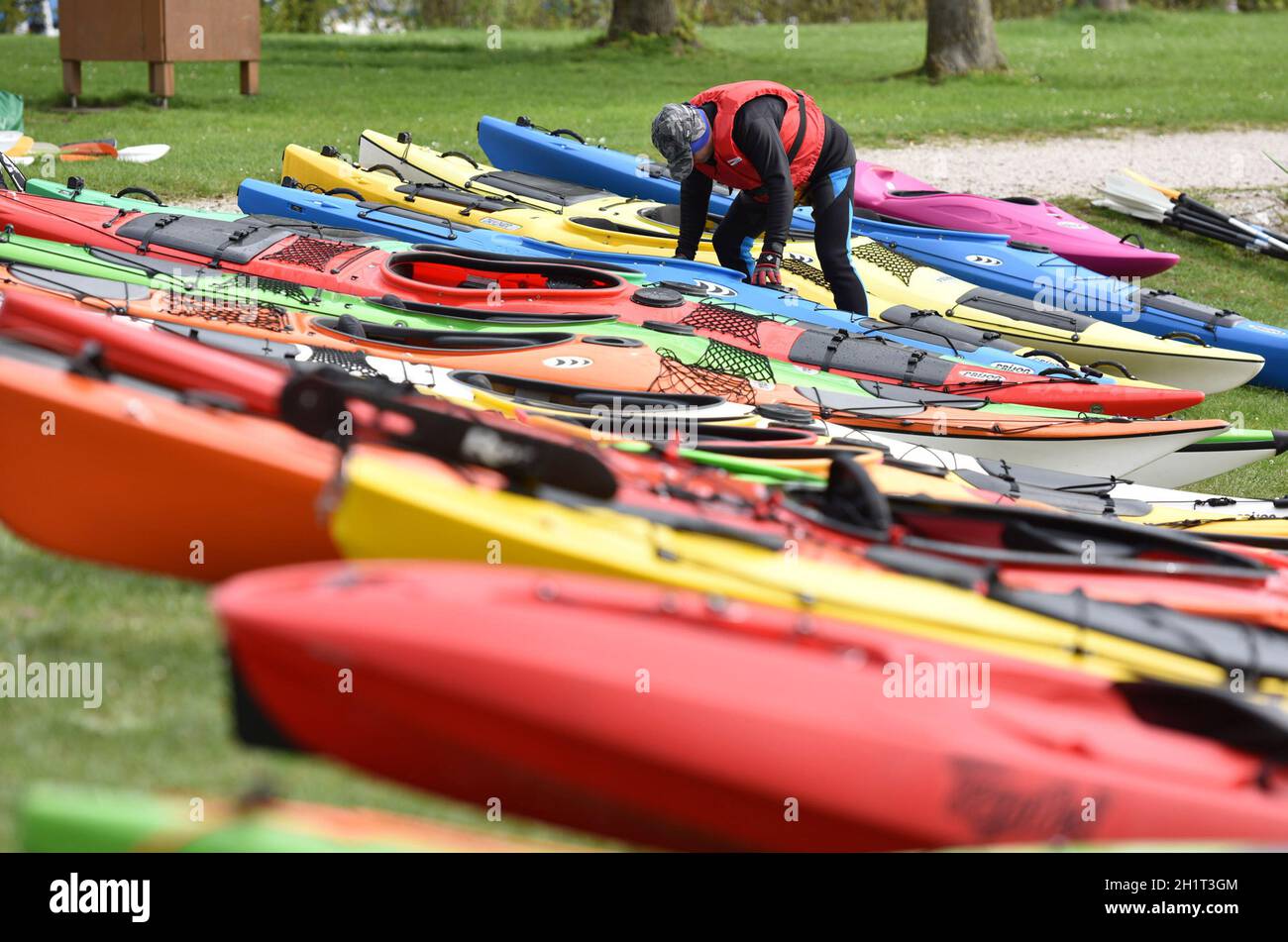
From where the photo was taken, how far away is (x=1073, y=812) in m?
2.68

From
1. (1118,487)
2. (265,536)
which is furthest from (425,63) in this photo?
(265,536)

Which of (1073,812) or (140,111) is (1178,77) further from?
(1073,812)

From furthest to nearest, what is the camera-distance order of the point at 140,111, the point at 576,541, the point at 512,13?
the point at 512,13 < the point at 140,111 < the point at 576,541

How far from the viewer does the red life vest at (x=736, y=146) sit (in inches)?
232

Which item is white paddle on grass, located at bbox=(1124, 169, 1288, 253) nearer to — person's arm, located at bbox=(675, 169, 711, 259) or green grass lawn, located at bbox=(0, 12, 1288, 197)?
green grass lawn, located at bbox=(0, 12, 1288, 197)

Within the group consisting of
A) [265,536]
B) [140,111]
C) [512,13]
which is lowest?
[265,536]

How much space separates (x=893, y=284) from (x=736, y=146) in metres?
1.55

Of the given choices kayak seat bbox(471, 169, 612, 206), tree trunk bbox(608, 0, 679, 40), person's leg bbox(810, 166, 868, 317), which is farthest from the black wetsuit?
tree trunk bbox(608, 0, 679, 40)

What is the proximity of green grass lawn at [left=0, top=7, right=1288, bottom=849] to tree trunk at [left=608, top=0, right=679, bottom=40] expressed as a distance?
602 mm

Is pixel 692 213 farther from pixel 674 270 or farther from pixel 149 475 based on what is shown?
pixel 149 475

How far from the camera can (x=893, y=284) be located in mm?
7062

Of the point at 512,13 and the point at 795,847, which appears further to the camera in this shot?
the point at 512,13

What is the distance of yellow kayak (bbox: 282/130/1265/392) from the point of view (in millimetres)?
6977
